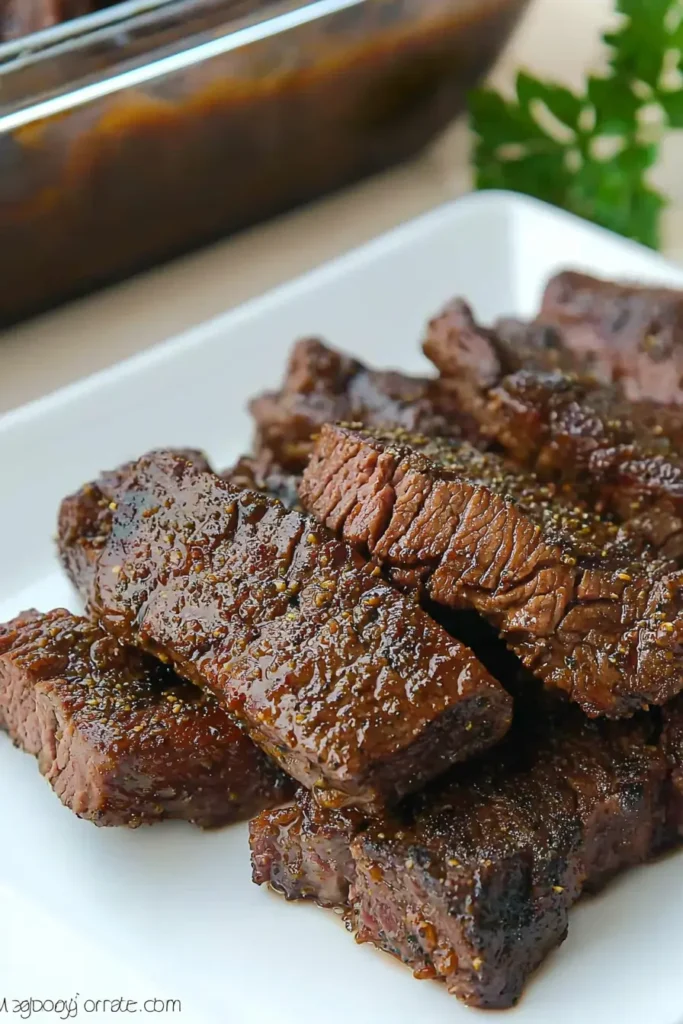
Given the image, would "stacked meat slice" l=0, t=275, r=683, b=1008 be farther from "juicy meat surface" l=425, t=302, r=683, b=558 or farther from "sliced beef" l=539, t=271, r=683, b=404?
"sliced beef" l=539, t=271, r=683, b=404

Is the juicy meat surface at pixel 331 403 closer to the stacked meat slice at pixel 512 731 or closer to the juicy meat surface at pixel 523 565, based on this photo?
the stacked meat slice at pixel 512 731

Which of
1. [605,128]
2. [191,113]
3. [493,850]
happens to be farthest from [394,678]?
[605,128]

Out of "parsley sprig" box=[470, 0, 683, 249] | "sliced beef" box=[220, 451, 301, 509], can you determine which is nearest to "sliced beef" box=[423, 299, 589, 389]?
"sliced beef" box=[220, 451, 301, 509]

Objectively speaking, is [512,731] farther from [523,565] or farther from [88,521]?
[88,521]

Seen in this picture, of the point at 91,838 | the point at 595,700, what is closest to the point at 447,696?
the point at 595,700

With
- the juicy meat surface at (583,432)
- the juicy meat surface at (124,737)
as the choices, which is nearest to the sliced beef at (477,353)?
the juicy meat surface at (583,432)

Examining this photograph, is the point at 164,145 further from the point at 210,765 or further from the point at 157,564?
the point at 210,765
